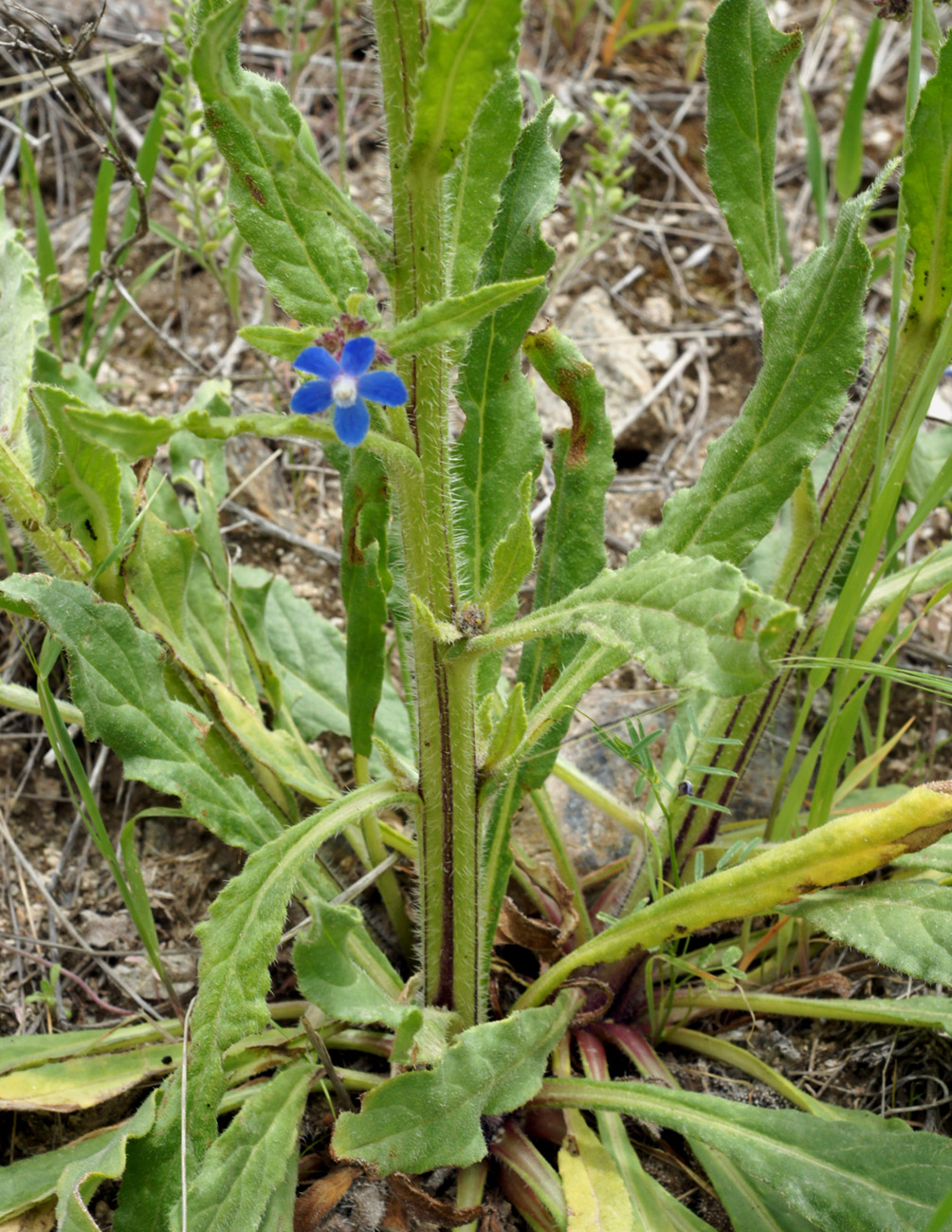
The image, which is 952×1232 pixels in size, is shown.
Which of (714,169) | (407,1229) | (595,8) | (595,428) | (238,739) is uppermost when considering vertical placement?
(595,8)

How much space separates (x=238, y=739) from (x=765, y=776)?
1313 millimetres

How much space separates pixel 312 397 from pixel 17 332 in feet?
3.65

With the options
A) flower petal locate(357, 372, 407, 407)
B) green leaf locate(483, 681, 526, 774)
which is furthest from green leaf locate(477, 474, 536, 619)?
flower petal locate(357, 372, 407, 407)

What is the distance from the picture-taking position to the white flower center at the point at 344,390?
106cm

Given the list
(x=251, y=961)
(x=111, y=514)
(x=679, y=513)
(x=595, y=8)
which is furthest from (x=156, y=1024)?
(x=595, y=8)

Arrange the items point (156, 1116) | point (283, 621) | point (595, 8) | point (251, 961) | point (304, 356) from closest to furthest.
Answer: point (304, 356) < point (251, 961) < point (156, 1116) < point (283, 621) < point (595, 8)

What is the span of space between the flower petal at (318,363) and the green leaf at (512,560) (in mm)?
314

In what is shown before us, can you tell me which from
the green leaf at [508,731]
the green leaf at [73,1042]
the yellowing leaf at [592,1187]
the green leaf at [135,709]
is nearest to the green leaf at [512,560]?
the green leaf at [508,731]

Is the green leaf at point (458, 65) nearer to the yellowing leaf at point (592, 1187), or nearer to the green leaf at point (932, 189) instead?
the green leaf at point (932, 189)

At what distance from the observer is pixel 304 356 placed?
→ 105 cm

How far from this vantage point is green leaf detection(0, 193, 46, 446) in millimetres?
1847

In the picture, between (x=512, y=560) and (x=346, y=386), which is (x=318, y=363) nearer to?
(x=346, y=386)

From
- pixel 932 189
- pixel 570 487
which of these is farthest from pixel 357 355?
pixel 932 189

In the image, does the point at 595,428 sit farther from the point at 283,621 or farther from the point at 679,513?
the point at 283,621
